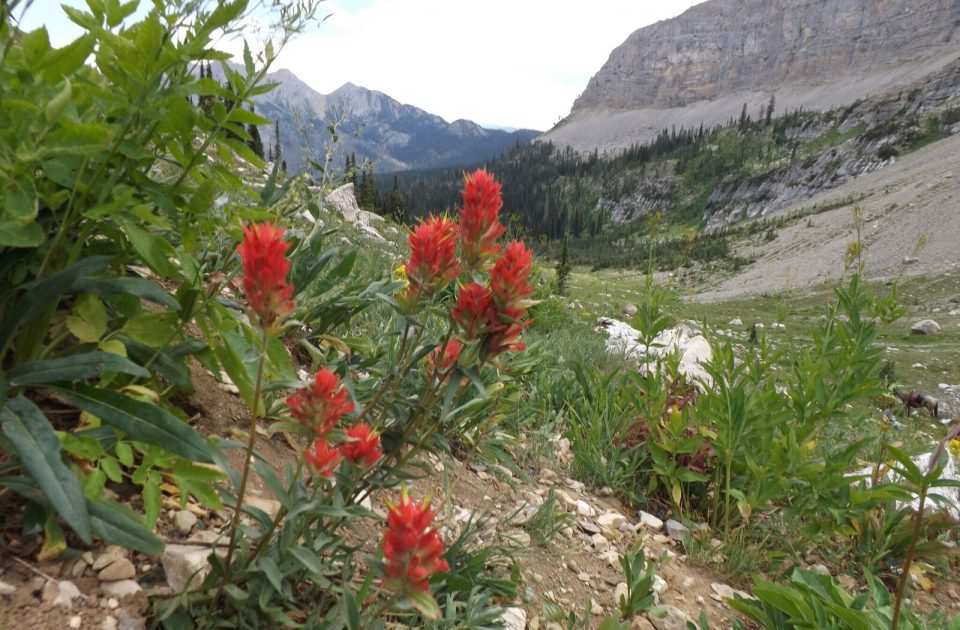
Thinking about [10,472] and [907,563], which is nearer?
A: [10,472]

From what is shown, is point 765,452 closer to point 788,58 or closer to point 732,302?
point 732,302

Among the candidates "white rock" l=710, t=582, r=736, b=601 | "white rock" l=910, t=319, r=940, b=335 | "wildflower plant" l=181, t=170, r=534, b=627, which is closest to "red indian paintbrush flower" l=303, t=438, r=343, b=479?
"wildflower plant" l=181, t=170, r=534, b=627

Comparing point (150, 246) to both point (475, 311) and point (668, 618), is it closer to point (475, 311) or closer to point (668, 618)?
point (475, 311)

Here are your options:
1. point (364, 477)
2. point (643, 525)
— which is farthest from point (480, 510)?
point (364, 477)

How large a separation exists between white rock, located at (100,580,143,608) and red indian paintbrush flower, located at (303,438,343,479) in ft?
1.97

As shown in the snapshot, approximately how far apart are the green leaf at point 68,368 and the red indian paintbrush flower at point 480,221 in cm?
77

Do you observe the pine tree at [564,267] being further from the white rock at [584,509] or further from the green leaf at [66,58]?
the green leaf at [66,58]

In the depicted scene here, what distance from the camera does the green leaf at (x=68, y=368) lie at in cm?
116

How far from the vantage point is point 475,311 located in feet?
4.01

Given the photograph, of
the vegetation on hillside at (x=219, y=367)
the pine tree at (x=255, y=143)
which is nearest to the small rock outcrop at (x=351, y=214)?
the pine tree at (x=255, y=143)

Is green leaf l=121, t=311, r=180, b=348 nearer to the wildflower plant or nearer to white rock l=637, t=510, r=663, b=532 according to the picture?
the wildflower plant

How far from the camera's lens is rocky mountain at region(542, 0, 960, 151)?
13575 cm

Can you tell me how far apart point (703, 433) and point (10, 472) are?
2.85 metres

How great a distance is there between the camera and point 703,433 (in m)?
2.87
